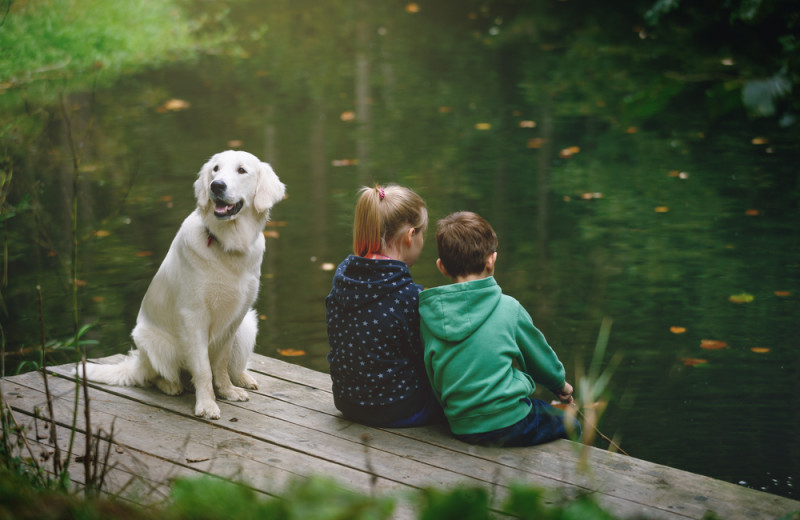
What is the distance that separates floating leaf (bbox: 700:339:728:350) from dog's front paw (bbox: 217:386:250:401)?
9.15 feet

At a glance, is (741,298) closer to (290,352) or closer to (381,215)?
(290,352)

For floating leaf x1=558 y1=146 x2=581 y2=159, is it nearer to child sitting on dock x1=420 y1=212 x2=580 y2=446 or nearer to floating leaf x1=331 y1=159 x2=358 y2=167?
floating leaf x1=331 y1=159 x2=358 y2=167

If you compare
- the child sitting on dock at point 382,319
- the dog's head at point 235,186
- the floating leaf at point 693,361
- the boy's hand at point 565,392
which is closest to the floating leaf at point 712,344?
the floating leaf at point 693,361

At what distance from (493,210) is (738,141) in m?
3.46

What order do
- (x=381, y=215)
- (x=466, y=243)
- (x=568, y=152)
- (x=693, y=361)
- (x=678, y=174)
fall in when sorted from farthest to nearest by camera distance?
(x=568, y=152) → (x=678, y=174) → (x=693, y=361) → (x=381, y=215) → (x=466, y=243)

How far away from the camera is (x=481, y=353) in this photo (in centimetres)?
337

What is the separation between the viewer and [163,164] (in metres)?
9.47

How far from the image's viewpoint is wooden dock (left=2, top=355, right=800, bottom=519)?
2.99 m

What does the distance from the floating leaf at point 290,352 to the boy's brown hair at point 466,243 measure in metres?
2.04

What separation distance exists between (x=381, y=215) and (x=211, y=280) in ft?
2.74

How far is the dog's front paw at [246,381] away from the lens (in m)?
4.19

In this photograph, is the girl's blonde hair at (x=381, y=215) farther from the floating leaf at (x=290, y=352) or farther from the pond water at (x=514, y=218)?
the floating leaf at (x=290, y=352)

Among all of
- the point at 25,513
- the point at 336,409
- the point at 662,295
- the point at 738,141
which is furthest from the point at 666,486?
the point at 738,141

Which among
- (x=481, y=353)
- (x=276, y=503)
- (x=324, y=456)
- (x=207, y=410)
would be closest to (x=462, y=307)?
(x=481, y=353)
